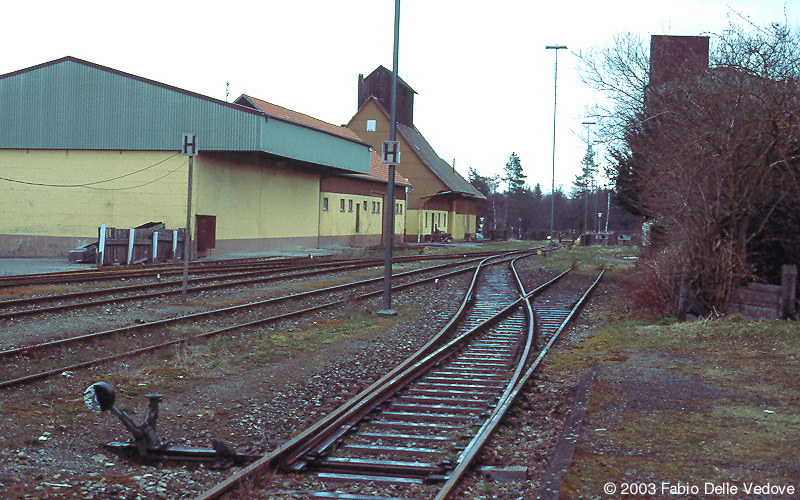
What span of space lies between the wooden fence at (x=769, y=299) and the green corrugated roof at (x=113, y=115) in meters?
22.6

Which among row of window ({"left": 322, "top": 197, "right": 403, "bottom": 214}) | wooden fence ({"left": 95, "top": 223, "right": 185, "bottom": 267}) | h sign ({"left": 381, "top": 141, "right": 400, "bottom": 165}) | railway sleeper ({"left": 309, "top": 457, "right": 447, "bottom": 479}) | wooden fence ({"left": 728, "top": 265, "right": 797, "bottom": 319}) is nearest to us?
railway sleeper ({"left": 309, "top": 457, "right": 447, "bottom": 479})

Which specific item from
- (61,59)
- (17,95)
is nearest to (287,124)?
(61,59)

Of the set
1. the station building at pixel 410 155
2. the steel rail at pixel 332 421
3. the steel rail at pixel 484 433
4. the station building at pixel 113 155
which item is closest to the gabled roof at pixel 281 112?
the station building at pixel 113 155

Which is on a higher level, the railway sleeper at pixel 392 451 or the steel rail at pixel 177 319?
the steel rail at pixel 177 319

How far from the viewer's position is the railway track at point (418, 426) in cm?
571

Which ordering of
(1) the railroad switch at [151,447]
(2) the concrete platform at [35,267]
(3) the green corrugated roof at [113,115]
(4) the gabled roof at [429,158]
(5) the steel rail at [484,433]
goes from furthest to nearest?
1. (4) the gabled roof at [429,158]
2. (3) the green corrugated roof at [113,115]
3. (2) the concrete platform at [35,267]
4. (1) the railroad switch at [151,447]
5. (5) the steel rail at [484,433]

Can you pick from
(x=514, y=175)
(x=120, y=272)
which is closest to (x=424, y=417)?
(x=120, y=272)

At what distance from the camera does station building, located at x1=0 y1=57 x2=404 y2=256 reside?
32750mm

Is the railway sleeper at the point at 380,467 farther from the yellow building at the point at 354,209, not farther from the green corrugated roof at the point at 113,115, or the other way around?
the yellow building at the point at 354,209

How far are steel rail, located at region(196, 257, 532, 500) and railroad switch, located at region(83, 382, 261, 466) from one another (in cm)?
29

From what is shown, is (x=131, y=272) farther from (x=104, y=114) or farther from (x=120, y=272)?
(x=104, y=114)

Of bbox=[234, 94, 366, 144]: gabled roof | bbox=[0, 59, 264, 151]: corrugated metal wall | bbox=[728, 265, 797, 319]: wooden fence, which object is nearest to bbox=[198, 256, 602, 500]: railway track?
bbox=[728, 265, 797, 319]: wooden fence

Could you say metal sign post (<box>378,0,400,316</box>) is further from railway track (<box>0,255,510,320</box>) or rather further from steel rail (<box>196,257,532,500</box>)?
railway track (<box>0,255,510,320</box>)

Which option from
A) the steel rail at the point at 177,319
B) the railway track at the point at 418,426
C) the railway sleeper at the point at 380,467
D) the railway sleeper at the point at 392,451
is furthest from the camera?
the steel rail at the point at 177,319
